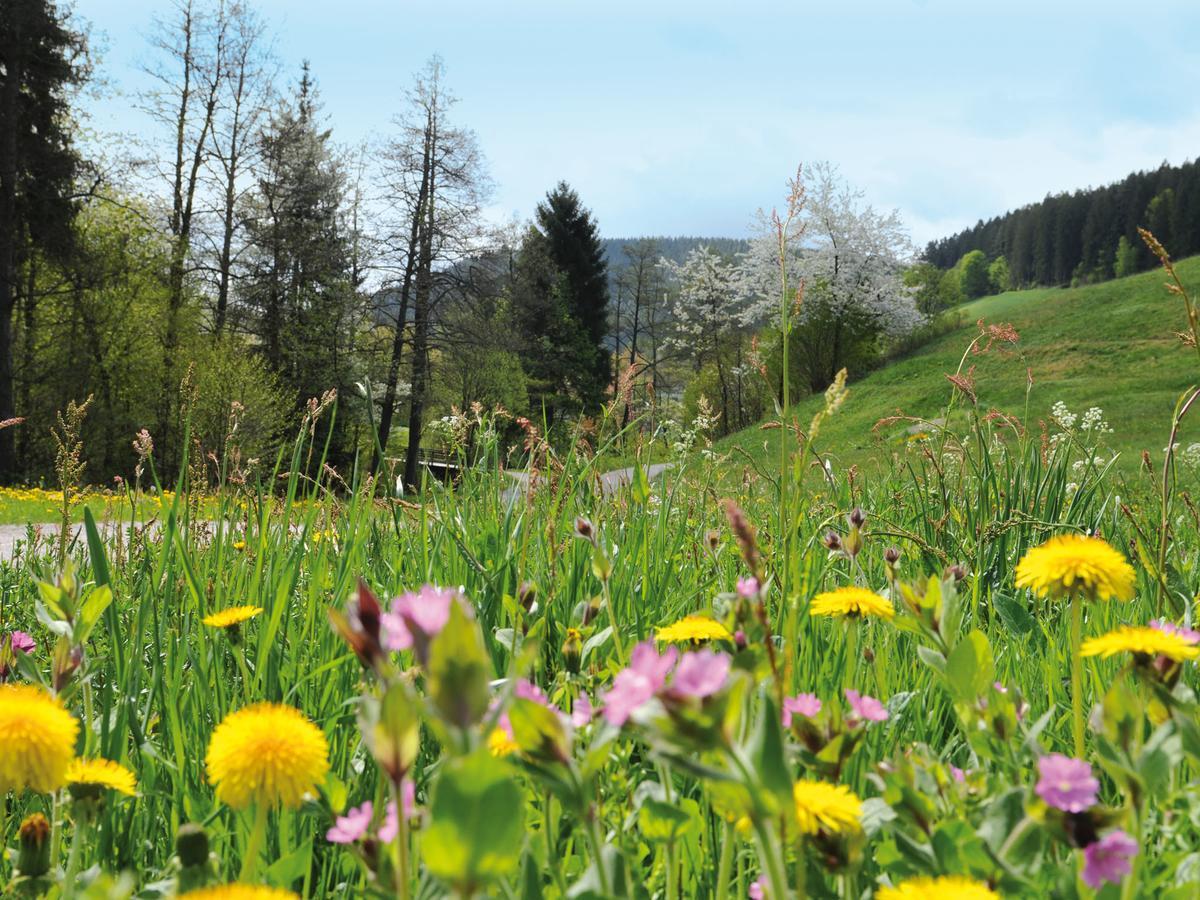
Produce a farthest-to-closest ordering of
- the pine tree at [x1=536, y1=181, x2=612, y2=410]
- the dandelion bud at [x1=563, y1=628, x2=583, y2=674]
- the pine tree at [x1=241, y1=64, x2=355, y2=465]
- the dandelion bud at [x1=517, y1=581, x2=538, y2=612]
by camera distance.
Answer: the pine tree at [x1=536, y1=181, x2=612, y2=410], the pine tree at [x1=241, y1=64, x2=355, y2=465], the dandelion bud at [x1=517, y1=581, x2=538, y2=612], the dandelion bud at [x1=563, y1=628, x2=583, y2=674]

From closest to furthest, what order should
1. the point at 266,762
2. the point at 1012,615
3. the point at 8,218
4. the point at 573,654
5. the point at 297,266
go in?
the point at 266,762 < the point at 573,654 < the point at 1012,615 < the point at 8,218 < the point at 297,266

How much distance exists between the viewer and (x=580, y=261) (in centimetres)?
3906

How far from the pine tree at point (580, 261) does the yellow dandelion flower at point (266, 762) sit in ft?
123

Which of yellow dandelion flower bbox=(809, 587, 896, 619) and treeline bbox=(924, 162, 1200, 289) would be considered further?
treeline bbox=(924, 162, 1200, 289)

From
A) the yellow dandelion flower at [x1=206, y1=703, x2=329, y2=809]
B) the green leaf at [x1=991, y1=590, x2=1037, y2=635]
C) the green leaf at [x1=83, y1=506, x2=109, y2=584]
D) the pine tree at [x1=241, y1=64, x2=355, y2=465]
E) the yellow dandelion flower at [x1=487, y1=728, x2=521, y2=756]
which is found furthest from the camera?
the pine tree at [x1=241, y1=64, x2=355, y2=465]

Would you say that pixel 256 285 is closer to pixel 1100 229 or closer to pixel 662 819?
pixel 662 819

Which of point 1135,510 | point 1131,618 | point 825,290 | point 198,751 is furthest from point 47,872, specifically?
point 825,290

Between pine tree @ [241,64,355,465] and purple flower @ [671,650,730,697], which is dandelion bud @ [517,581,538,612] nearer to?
purple flower @ [671,650,730,697]

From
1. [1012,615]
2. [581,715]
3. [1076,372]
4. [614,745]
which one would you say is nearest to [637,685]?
[581,715]

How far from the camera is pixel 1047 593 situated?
3.07ft

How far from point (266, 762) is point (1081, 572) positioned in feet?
2.63

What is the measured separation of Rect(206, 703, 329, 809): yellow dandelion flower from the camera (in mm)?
603

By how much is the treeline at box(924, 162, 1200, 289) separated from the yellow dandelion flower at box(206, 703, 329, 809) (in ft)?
182

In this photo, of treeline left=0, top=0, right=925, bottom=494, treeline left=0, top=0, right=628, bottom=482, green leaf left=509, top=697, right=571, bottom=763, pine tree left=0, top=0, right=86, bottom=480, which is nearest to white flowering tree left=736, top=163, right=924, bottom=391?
treeline left=0, top=0, right=925, bottom=494
